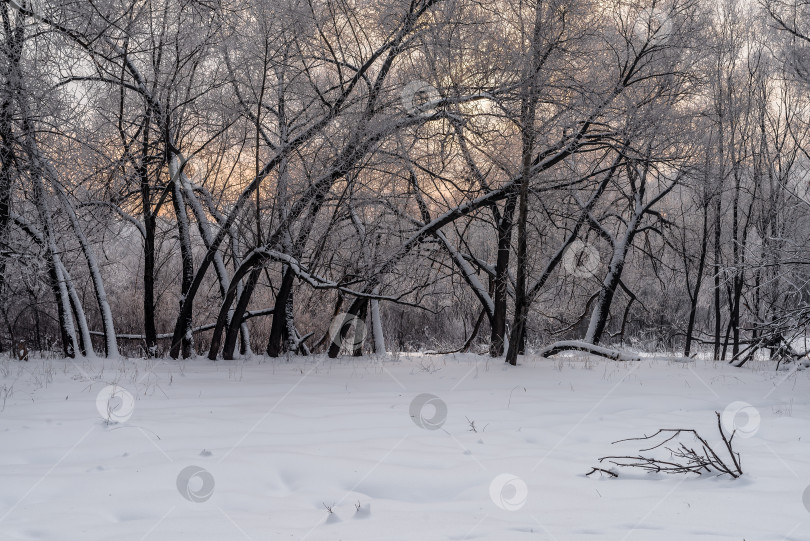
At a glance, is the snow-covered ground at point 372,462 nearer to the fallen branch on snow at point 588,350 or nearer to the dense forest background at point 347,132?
the dense forest background at point 347,132

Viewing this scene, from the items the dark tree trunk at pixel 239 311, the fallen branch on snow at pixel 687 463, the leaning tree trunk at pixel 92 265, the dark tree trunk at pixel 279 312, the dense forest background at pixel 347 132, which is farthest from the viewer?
the dark tree trunk at pixel 279 312

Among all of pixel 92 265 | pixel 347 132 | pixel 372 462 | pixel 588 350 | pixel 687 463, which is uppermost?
pixel 347 132

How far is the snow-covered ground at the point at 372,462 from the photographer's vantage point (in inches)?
125

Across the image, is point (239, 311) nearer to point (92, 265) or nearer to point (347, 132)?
point (92, 265)

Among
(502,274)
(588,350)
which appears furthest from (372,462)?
(588,350)

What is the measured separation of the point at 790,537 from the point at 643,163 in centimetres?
847

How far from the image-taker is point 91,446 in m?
4.52

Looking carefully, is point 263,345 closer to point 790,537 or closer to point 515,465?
point 515,465

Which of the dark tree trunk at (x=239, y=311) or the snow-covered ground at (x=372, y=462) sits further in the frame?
the dark tree trunk at (x=239, y=311)

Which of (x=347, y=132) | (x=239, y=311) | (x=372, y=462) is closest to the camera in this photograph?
(x=372, y=462)

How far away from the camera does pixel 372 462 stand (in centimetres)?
435

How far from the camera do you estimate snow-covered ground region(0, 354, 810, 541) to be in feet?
10.5

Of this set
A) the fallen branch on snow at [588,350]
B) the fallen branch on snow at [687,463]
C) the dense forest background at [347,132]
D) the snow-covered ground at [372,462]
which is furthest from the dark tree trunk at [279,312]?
the fallen branch on snow at [687,463]

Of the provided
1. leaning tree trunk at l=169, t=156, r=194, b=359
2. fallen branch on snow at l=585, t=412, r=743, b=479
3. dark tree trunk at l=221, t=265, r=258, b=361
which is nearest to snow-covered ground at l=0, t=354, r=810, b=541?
fallen branch on snow at l=585, t=412, r=743, b=479
